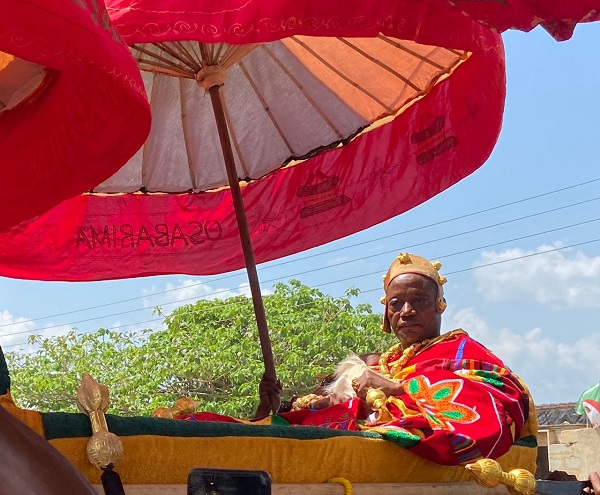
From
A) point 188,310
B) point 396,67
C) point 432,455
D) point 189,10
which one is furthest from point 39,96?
point 188,310

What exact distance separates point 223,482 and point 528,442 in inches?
65.0

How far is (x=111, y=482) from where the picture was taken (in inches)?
72.9

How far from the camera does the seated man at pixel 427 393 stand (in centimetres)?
290

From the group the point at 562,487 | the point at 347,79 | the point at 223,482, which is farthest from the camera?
the point at 347,79

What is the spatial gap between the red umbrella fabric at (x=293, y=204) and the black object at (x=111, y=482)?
2.30 m

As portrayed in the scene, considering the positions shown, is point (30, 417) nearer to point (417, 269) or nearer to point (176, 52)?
point (417, 269)

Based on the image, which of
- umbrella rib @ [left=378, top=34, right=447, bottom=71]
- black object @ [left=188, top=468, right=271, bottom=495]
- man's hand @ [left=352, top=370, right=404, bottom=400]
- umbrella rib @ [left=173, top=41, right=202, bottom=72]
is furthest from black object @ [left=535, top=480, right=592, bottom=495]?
umbrella rib @ [left=173, top=41, right=202, bottom=72]

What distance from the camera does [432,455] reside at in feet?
9.38

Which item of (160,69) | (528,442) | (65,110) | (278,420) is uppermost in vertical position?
(160,69)

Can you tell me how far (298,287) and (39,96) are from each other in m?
12.9

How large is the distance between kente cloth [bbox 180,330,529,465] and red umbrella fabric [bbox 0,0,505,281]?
1.18 m

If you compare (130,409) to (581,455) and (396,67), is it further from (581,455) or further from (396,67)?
(396,67)

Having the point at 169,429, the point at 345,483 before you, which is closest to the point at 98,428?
the point at 169,429

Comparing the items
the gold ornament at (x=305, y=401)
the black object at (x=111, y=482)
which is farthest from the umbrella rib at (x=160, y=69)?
the black object at (x=111, y=482)
